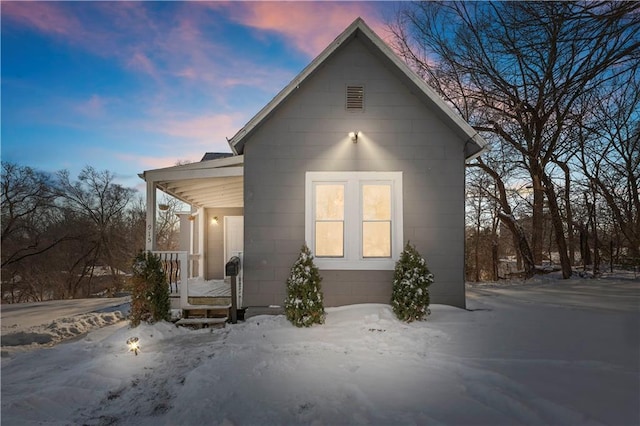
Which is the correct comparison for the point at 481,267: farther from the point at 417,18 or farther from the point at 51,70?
the point at 51,70

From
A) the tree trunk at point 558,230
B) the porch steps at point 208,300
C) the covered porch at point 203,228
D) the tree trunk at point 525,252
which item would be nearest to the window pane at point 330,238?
the covered porch at point 203,228

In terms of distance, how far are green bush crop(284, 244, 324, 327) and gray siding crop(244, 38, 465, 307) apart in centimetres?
56

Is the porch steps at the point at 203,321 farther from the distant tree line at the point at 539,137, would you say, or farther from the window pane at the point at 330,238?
the distant tree line at the point at 539,137

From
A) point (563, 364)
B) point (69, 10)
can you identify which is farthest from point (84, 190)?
point (563, 364)

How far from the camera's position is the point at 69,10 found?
22.8 feet

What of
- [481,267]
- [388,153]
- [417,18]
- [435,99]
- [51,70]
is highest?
[417,18]

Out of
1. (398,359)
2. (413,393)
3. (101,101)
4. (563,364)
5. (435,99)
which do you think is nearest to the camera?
(413,393)

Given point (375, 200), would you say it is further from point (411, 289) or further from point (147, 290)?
point (147, 290)

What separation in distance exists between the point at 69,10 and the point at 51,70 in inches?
111

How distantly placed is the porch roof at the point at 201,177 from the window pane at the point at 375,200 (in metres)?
2.47

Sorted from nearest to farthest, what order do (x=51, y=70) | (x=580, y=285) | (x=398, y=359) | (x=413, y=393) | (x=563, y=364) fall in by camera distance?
(x=413, y=393)
(x=563, y=364)
(x=398, y=359)
(x=51, y=70)
(x=580, y=285)

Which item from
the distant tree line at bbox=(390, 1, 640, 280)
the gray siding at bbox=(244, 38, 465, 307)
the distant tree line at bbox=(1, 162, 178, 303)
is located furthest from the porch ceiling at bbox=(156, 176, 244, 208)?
the distant tree line at bbox=(1, 162, 178, 303)

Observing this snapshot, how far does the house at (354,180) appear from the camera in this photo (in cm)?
599

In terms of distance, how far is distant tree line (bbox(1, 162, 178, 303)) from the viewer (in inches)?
773
